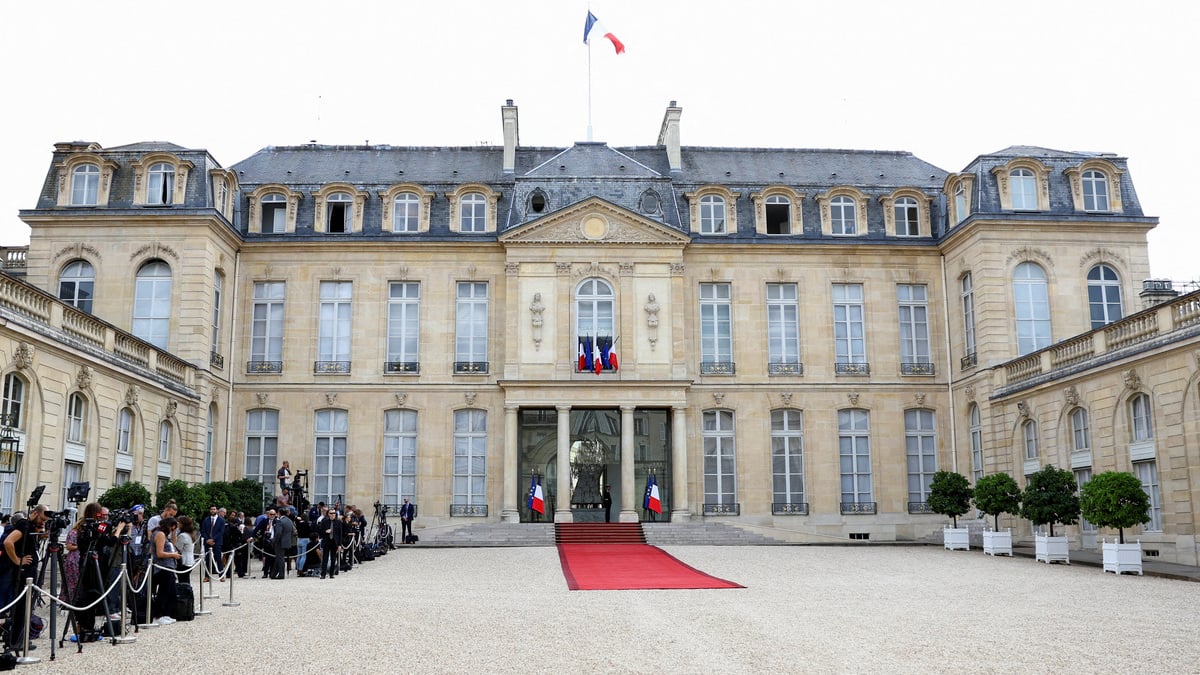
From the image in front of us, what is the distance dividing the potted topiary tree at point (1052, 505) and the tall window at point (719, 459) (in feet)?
30.8

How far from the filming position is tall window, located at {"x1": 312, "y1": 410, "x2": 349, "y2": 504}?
29766 millimetres

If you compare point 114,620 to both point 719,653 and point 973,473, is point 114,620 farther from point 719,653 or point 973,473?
point 973,473

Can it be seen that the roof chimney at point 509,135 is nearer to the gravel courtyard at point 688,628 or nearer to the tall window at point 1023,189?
the tall window at point 1023,189

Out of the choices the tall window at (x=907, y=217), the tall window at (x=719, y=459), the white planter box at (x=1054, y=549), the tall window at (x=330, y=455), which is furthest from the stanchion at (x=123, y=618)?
the tall window at (x=907, y=217)

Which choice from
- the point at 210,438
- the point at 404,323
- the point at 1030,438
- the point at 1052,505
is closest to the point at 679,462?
the point at 404,323

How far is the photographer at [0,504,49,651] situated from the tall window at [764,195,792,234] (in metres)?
24.2

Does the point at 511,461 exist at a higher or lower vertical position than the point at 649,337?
lower

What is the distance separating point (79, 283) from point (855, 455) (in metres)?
20.3

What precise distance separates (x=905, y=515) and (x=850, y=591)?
15392 mm

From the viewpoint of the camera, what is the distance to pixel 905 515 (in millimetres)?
30125

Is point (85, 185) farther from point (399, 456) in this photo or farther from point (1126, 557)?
point (1126, 557)

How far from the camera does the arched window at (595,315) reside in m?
29.8

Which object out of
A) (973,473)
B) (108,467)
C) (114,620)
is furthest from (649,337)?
(114,620)

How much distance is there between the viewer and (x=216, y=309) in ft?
96.3
